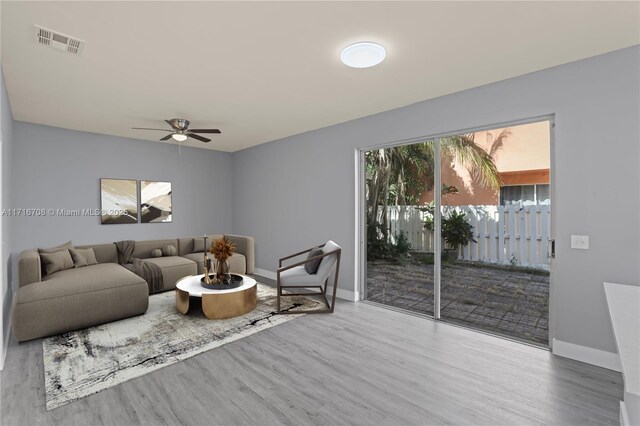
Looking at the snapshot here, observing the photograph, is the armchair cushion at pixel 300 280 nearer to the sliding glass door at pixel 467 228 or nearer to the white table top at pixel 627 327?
the sliding glass door at pixel 467 228

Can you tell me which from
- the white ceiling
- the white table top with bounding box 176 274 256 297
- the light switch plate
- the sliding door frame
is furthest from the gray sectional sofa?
the light switch plate

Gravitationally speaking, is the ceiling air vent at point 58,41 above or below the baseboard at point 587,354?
above

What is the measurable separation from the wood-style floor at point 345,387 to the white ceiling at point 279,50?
2625 millimetres

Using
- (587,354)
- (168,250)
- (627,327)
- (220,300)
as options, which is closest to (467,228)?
(587,354)

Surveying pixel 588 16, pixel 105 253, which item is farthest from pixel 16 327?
pixel 588 16

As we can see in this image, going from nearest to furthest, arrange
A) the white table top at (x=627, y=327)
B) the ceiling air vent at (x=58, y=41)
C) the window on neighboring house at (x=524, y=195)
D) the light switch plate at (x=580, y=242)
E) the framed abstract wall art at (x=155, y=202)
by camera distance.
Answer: the white table top at (x=627, y=327) → the ceiling air vent at (x=58, y=41) → the light switch plate at (x=580, y=242) → the window on neighboring house at (x=524, y=195) → the framed abstract wall art at (x=155, y=202)

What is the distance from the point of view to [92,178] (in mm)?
5207

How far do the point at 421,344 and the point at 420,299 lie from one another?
39.3 inches

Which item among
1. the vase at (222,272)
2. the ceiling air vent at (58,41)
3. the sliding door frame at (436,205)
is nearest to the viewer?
the ceiling air vent at (58,41)

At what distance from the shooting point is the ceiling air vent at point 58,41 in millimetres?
2281

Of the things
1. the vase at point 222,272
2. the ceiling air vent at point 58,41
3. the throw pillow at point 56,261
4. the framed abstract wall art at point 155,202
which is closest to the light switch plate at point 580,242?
the vase at point 222,272

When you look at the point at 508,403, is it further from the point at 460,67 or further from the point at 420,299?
the point at 460,67

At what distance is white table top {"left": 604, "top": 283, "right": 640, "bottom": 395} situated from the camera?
105cm

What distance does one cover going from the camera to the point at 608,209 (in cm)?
258
